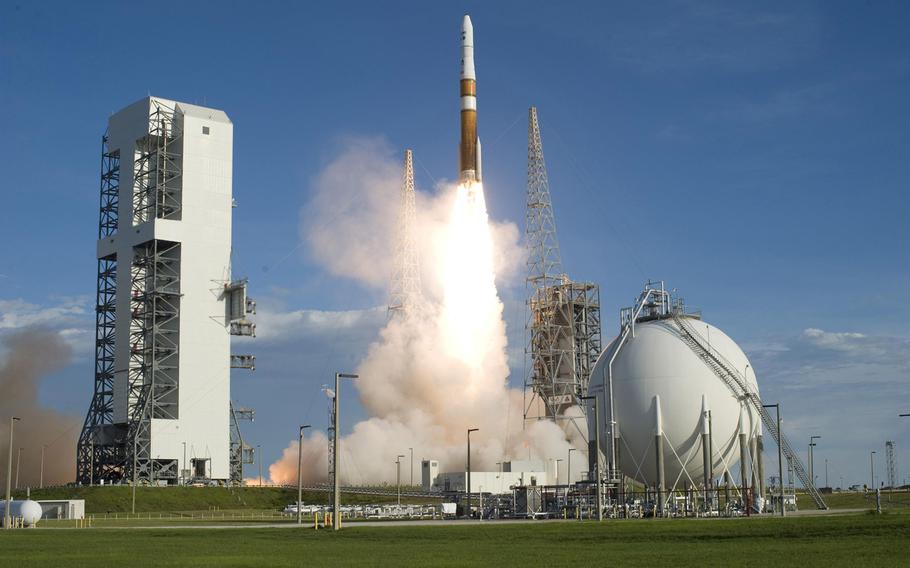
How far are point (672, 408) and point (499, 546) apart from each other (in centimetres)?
4005

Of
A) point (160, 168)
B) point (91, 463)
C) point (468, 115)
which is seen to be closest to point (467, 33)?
point (468, 115)

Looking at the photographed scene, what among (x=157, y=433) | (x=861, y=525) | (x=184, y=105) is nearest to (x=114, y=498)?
(x=157, y=433)

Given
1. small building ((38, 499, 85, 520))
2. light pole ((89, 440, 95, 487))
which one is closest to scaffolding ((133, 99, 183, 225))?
light pole ((89, 440, 95, 487))

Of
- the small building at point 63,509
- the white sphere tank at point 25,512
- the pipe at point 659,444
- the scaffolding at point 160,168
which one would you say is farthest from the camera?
the scaffolding at point 160,168

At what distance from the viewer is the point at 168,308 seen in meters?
121

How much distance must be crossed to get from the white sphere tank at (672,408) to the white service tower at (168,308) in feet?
174

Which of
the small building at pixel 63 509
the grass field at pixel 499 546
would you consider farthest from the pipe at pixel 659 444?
the small building at pixel 63 509

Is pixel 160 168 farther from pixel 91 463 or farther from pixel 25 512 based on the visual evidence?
pixel 25 512

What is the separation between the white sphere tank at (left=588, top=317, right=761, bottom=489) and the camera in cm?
8050

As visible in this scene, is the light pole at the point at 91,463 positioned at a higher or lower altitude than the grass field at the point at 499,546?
higher

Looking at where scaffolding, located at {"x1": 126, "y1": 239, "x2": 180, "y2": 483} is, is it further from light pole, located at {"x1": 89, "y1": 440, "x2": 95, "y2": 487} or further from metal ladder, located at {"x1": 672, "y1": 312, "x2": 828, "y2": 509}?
metal ladder, located at {"x1": 672, "y1": 312, "x2": 828, "y2": 509}

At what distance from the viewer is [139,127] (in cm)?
12394

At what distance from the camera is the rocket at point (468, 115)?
114m

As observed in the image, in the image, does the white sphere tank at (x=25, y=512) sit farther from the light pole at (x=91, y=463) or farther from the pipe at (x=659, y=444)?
the pipe at (x=659, y=444)
